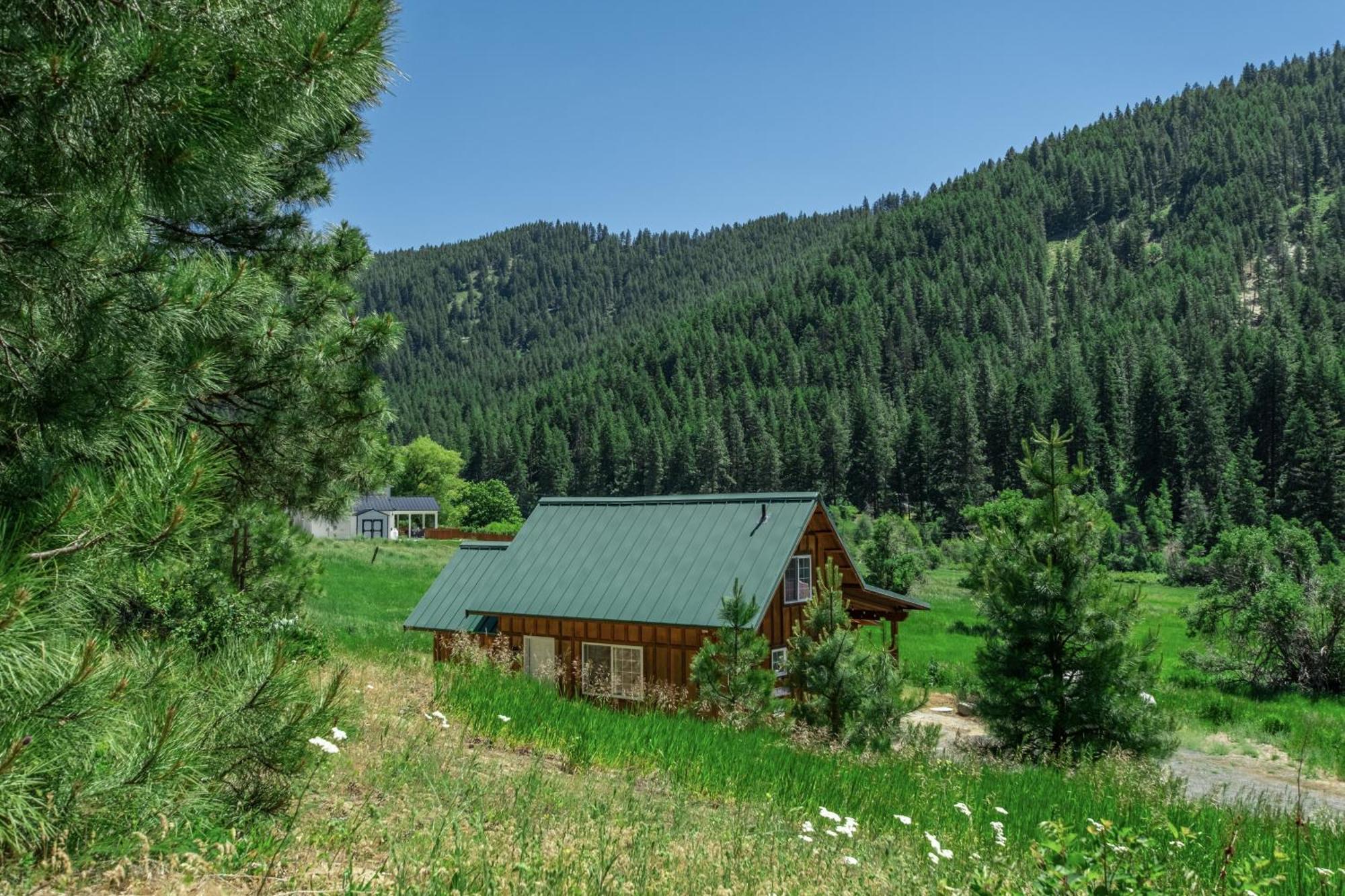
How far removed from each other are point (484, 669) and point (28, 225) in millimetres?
9904

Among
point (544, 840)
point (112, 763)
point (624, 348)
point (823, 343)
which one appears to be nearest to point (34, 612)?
point (112, 763)

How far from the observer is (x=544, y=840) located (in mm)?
5281

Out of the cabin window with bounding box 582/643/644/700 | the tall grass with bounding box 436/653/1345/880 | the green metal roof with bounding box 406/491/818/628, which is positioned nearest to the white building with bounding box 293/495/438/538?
the green metal roof with bounding box 406/491/818/628

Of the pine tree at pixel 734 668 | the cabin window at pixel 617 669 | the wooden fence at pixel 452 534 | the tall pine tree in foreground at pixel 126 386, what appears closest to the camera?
the tall pine tree in foreground at pixel 126 386

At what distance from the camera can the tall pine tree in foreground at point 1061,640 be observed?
51.5ft

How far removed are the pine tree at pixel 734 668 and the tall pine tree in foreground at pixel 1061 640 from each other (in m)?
4.09

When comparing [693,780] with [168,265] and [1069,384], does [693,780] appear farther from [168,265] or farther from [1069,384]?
[1069,384]

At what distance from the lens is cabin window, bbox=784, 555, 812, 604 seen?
24.1 m

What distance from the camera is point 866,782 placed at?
9273 mm

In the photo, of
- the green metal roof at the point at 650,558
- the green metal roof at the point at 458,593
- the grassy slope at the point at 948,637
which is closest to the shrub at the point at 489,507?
the grassy slope at the point at 948,637

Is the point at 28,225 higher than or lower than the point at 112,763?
higher

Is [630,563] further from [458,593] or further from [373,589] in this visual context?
[373,589]

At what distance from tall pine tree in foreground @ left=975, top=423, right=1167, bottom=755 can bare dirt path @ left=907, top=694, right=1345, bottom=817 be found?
208 cm

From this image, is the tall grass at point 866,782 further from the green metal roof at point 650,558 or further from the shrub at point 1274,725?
the shrub at point 1274,725
